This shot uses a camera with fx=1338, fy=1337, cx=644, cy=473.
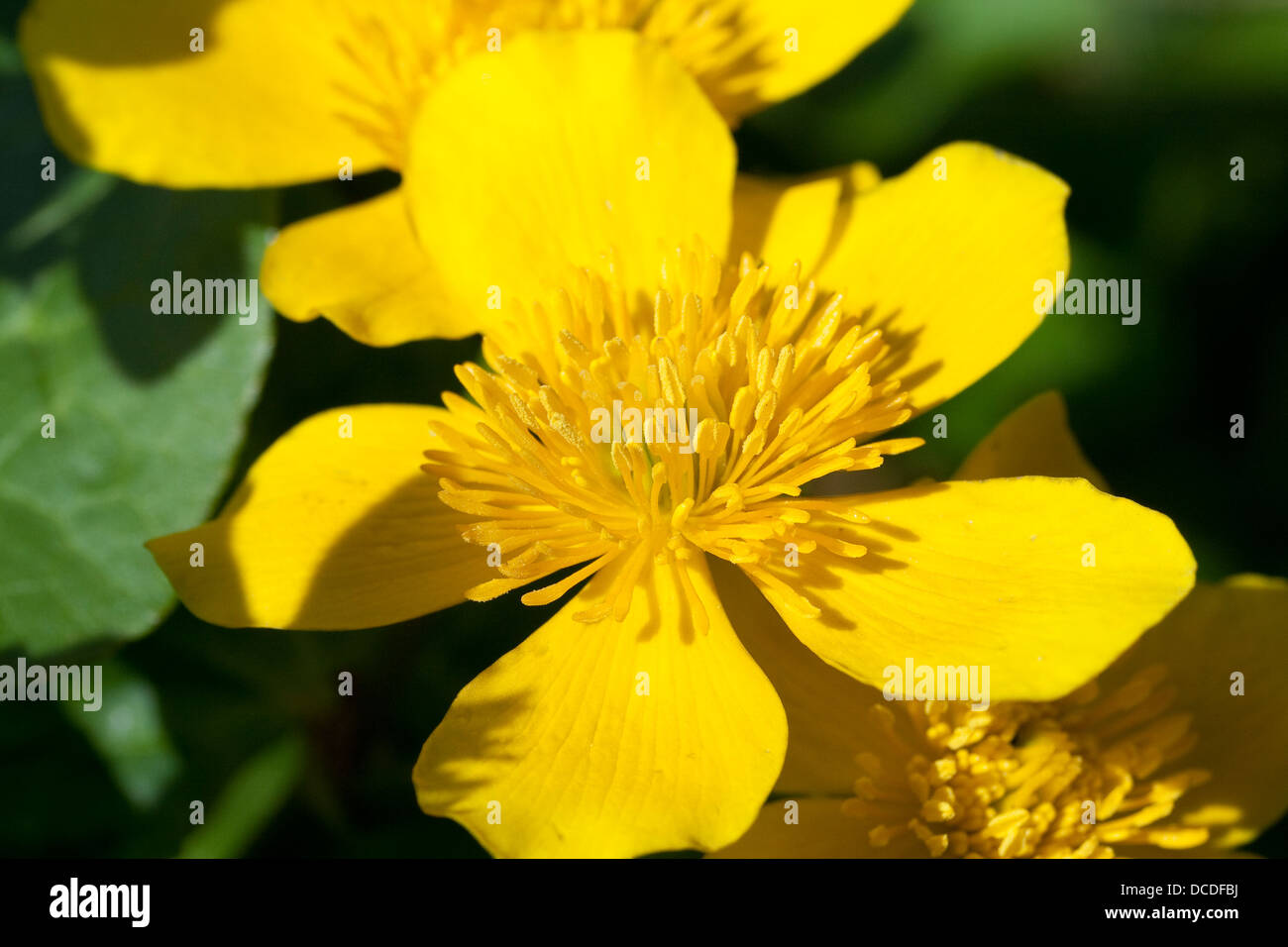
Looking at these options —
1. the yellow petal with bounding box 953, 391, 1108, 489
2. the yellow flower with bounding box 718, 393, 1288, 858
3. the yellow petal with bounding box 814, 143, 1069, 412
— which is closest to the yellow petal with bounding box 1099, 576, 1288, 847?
the yellow flower with bounding box 718, 393, 1288, 858

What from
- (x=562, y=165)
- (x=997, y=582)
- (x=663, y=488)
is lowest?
(x=997, y=582)

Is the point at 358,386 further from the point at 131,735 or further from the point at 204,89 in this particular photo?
the point at 131,735

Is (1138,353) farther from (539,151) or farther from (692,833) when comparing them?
(692,833)

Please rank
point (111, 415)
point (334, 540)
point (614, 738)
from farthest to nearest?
point (111, 415)
point (334, 540)
point (614, 738)

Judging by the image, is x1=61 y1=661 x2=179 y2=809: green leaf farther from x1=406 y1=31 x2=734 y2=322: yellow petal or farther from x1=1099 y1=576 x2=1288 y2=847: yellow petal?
x1=1099 y1=576 x2=1288 y2=847: yellow petal

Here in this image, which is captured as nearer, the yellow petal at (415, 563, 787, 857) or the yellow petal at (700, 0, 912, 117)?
the yellow petal at (415, 563, 787, 857)

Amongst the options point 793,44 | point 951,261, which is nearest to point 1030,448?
point 951,261
